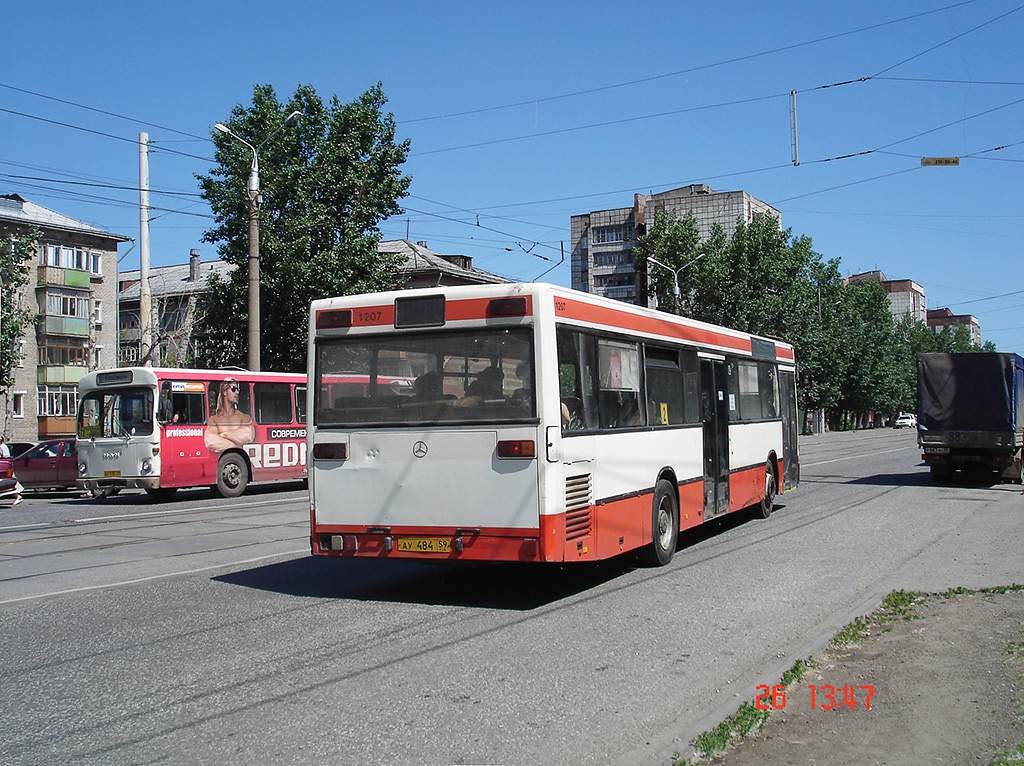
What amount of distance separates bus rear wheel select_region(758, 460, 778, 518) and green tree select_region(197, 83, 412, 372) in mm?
21015

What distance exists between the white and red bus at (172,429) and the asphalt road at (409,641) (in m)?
7.02

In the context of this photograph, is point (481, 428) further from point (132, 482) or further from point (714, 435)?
point (132, 482)

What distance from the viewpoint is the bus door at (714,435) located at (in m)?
12.7

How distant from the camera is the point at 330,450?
361 inches

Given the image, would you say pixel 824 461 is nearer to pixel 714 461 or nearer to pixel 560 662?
pixel 714 461

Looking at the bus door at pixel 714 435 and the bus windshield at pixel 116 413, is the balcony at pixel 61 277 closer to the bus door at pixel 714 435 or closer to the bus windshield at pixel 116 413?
the bus windshield at pixel 116 413

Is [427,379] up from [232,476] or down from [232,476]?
up

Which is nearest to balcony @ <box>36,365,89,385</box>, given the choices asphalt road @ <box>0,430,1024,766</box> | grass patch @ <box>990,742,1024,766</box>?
asphalt road @ <box>0,430,1024,766</box>

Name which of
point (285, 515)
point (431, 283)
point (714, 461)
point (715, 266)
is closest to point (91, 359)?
point (431, 283)

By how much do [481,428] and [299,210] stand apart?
93.5 feet

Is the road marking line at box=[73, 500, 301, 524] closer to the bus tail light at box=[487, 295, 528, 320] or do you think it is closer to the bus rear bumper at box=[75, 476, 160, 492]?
the bus rear bumper at box=[75, 476, 160, 492]

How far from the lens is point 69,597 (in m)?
9.16

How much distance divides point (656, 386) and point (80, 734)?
7.22 m

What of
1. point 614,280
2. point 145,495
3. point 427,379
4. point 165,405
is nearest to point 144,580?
point 427,379
